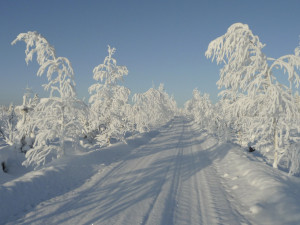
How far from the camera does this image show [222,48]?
994 cm

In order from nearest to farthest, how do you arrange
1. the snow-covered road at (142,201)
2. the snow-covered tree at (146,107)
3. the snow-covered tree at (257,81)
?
1. the snow-covered road at (142,201)
2. the snow-covered tree at (257,81)
3. the snow-covered tree at (146,107)

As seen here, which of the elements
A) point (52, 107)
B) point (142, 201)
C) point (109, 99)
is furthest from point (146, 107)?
point (142, 201)

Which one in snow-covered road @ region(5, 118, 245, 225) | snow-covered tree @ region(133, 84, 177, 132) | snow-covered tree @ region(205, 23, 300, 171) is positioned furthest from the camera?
snow-covered tree @ region(133, 84, 177, 132)

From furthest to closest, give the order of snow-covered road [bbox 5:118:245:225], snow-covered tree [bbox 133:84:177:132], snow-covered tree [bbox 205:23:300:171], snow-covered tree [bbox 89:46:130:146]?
snow-covered tree [bbox 133:84:177:132]
snow-covered tree [bbox 89:46:130:146]
snow-covered tree [bbox 205:23:300:171]
snow-covered road [bbox 5:118:245:225]

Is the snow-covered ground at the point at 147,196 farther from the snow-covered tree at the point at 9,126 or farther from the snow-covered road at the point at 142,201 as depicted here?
the snow-covered tree at the point at 9,126

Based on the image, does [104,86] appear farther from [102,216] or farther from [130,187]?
[102,216]

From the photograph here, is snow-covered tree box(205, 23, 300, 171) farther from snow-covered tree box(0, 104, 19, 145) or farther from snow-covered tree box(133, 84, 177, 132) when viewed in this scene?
snow-covered tree box(133, 84, 177, 132)

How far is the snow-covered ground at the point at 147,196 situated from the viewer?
5543 mm

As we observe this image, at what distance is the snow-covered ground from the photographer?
5.54 m

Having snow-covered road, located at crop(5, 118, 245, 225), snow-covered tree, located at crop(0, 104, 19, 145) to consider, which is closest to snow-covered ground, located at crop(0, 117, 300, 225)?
snow-covered road, located at crop(5, 118, 245, 225)

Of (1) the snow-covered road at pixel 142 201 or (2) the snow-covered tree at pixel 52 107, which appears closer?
(1) the snow-covered road at pixel 142 201

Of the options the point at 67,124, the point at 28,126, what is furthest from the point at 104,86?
the point at 28,126

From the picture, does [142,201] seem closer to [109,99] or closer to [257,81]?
[257,81]

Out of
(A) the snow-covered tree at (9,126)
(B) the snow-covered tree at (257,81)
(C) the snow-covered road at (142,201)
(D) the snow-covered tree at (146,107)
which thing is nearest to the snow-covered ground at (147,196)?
(C) the snow-covered road at (142,201)
